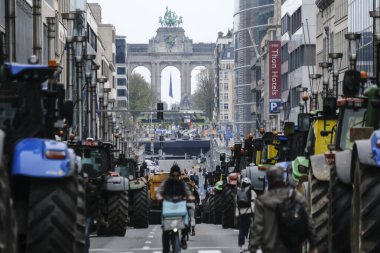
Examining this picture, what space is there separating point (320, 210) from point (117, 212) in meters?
16.9

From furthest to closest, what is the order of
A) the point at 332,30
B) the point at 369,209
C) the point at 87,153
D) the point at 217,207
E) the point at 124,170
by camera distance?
the point at 332,30 → the point at 217,207 → the point at 124,170 → the point at 87,153 → the point at 369,209

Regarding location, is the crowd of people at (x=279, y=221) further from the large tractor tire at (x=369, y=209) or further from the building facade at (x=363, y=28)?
the building facade at (x=363, y=28)

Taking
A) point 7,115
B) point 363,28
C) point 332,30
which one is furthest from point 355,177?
point 332,30

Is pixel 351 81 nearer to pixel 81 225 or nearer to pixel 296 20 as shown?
pixel 81 225

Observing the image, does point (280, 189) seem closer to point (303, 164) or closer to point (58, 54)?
point (303, 164)

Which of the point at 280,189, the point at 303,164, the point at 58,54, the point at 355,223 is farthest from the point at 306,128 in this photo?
the point at 58,54

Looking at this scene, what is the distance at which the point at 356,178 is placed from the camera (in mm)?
16953

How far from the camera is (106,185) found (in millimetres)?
36062

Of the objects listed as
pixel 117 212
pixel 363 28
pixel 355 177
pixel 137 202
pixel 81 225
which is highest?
pixel 363 28

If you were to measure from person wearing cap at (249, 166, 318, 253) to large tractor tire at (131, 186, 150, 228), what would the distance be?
2889cm

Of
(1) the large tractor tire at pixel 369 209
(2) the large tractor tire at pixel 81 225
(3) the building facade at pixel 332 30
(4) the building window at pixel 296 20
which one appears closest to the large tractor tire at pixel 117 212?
(2) the large tractor tire at pixel 81 225

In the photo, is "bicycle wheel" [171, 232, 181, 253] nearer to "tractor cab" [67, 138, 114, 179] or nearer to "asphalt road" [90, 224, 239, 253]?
"asphalt road" [90, 224, 239, 253]

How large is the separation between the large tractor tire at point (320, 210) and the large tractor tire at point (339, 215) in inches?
39.9

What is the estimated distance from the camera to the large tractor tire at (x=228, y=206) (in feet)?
147
